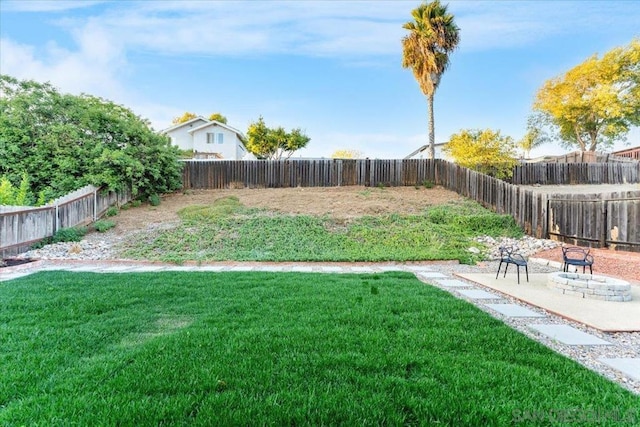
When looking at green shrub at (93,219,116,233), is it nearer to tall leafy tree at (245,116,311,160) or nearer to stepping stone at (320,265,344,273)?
stepping stone at (320,265,344,273)

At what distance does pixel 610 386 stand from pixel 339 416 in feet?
5.91

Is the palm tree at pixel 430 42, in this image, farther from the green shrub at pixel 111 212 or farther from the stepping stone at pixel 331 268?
the green shrub at pixel 111 212

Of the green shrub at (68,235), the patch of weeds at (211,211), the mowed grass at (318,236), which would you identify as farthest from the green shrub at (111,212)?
the mowed grass at (318,236)

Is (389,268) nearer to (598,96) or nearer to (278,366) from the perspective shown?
(278,366)

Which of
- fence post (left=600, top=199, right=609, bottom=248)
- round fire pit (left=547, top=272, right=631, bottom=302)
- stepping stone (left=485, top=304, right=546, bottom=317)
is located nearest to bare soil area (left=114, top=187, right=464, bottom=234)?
fence post (left=600, top=199, right=609, bottom=248)

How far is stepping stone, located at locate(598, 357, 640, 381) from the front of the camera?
8.11 feet

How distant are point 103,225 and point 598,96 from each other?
2923cm

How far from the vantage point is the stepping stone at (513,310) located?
155 inches

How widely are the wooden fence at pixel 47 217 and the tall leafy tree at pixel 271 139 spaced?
594 inches

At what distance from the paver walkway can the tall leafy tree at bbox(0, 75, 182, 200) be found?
16.3 ft

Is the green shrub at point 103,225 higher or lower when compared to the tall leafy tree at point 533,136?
lower

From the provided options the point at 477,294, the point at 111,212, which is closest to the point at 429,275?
the point at 477,294

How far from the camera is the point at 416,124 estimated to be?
20.0 meters

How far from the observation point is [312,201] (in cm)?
1315
